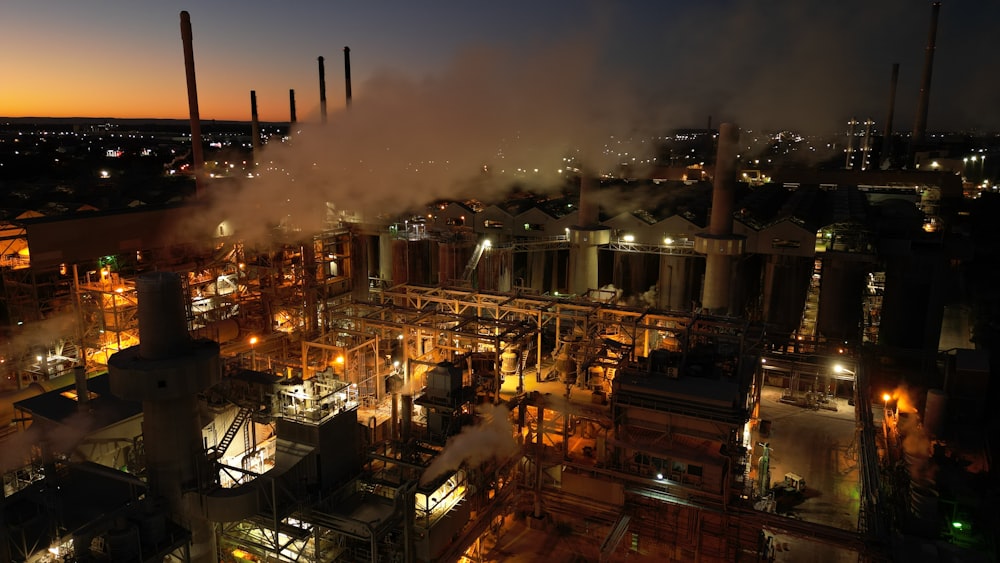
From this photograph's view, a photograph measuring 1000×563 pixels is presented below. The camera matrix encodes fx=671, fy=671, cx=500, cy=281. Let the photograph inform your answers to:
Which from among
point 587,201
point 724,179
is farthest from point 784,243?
point 587,201

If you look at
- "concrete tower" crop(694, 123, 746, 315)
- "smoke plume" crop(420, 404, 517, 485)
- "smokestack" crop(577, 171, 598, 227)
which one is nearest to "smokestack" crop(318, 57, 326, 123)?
"smokestack" crop(577, 171, 598, 227)

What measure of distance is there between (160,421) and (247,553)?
3.48 meters

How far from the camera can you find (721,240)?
27406mm

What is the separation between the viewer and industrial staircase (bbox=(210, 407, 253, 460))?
42.7ft

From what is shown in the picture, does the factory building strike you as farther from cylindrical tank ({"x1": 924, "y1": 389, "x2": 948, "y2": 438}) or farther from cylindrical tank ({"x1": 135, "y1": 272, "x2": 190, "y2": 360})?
cylindrical tank ({"x1": 924, "y1": 389, "x2": 948, "y2": 438})

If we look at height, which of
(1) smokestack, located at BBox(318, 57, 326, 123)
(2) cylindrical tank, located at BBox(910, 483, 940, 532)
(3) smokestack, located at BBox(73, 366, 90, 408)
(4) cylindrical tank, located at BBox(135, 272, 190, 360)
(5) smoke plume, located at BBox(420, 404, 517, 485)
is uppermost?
(1) smokestack, located at BBox(318, 57, 326, 123)

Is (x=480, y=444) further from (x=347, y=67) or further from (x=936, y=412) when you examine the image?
(x=347, y=67)

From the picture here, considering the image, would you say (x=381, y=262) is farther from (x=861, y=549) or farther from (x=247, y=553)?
(x=861, y=549)

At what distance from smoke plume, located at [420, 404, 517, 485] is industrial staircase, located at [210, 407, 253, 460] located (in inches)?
156

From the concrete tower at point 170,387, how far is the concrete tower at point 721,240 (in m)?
20.3

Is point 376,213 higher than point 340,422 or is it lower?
higher

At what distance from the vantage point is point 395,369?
21688 millimetres

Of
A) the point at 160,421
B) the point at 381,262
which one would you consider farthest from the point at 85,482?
the point at 381,262

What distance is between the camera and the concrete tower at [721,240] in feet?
87.8
